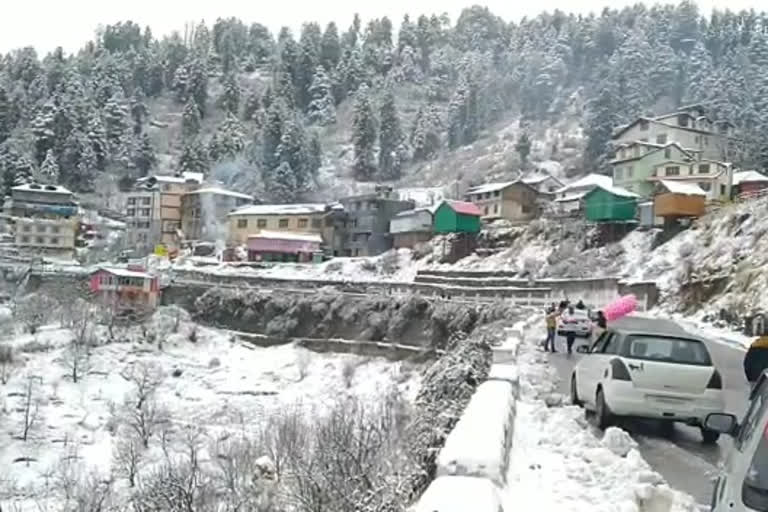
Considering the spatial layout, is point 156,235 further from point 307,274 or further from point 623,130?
point 623,130

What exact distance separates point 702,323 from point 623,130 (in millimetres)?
46099

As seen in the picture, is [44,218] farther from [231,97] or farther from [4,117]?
[231,97]

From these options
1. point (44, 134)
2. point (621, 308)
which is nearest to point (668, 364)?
point (621, 308)

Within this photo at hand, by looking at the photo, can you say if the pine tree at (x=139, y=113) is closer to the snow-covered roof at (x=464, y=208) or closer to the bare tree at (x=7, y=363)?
the snow-covered roof at (x=464, y=208)

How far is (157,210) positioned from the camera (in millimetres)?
85062

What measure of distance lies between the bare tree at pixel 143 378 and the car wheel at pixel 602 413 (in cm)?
3064

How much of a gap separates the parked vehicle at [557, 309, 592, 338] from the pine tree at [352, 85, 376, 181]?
87396mm

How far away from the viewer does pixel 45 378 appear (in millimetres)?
41688

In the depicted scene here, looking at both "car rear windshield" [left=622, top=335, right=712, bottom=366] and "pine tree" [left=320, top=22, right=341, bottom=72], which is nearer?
"car rear windshield" [left=622, top=335, right=712, bottom=366]

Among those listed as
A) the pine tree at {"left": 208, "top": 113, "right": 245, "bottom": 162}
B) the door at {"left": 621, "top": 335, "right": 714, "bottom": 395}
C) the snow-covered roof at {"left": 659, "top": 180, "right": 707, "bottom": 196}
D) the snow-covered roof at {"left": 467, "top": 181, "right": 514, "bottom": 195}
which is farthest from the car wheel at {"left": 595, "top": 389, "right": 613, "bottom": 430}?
the pine tree at {"left": 208, "top": 113, "right": 245, "bottom": 162}

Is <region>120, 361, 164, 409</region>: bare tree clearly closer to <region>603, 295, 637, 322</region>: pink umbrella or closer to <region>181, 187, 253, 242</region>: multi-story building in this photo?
<region>603, 295, 637, 322</region>: pink umbrella

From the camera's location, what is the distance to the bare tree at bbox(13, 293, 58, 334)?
5142 cm

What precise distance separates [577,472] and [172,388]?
39.4m

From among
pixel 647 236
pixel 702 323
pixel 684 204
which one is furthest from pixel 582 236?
pixel 702 323
